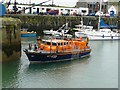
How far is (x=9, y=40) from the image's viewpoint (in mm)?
30812

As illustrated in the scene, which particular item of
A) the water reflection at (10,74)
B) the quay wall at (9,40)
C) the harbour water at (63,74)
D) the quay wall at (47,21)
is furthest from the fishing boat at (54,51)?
the quay wall at (47,21)

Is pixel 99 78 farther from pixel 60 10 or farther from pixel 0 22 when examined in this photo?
pixel 60 10

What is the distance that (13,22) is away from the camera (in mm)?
31609

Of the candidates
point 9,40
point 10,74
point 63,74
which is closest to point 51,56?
point 63,74

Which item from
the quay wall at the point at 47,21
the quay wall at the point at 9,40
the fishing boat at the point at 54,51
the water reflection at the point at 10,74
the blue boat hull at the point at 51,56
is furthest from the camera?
the quay wall at the point at 47,21

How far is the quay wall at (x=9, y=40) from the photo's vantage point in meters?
30.1

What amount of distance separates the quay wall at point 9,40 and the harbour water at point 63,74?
64 centimetres

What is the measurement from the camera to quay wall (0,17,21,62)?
30078mm

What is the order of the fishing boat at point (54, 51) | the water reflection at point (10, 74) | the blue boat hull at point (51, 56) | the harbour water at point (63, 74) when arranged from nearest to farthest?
the water reflection at point (10, 74)
the harbour water at point (63, 74)
the blue boat hull at point (51, 56)
the fishing boat at point (54, 51)

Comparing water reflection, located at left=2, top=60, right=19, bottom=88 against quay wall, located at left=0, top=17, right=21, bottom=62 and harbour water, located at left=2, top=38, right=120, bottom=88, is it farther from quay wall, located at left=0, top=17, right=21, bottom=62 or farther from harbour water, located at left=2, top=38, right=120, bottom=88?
quay wall, located at left=0, top=17, right=21, bottom=62

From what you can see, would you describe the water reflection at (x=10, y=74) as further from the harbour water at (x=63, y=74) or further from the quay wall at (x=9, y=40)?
the quay wall at (x=9, y=40)

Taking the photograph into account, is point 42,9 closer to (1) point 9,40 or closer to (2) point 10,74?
(1) point 9,40

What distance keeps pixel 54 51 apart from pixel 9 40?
14.1 ft

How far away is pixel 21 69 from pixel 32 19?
2865cm
